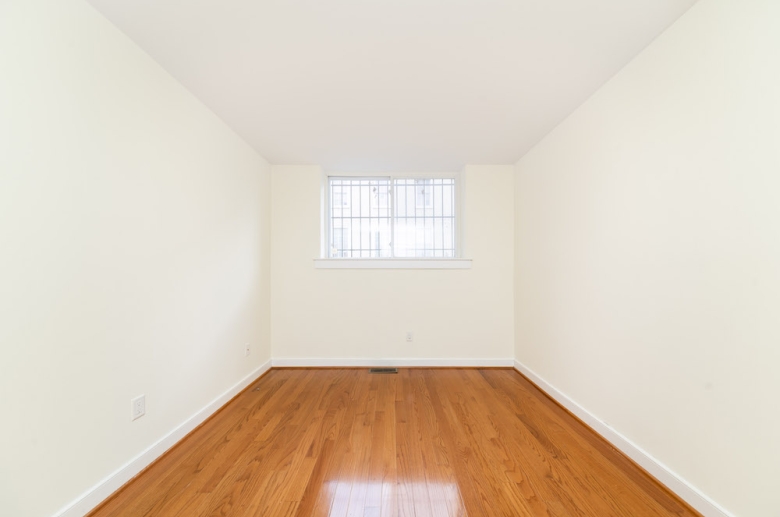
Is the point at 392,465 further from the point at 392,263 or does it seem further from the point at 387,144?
the point at 387,144

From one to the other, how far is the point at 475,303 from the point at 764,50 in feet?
9.43

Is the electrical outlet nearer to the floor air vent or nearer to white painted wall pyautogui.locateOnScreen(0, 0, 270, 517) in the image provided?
white painted wall pyautogui.locateOnScreen(0, 0, 270, 517)

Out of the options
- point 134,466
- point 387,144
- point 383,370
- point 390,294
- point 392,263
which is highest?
point 387,144

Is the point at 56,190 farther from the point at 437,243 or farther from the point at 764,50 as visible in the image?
the point at 437,243

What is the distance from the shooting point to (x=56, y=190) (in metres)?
1.34

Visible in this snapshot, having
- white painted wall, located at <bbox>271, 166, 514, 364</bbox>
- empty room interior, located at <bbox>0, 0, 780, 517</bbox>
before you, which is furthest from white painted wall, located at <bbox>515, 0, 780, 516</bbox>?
white painted wall, located at <bbox>271, 166, 514, 364</bbox>

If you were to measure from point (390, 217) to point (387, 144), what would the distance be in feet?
3.67

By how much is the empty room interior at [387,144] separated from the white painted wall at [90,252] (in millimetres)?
10

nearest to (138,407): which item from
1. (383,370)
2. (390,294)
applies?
(383,370)

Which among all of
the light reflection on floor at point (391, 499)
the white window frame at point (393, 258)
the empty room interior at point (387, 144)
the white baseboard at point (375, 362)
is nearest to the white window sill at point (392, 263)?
the white window frame at point (393, 258)

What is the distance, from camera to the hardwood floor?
1502 millimetres

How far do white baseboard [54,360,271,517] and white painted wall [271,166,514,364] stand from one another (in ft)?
4.10

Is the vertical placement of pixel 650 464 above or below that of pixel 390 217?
below

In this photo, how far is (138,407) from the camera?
1762 millimetres
